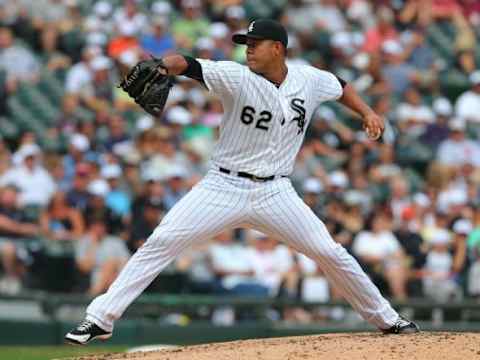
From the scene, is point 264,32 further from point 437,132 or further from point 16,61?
point 437,132

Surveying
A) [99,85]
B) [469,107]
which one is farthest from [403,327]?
[469,107]

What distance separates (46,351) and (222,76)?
4838 millimetres

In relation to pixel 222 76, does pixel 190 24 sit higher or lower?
higher

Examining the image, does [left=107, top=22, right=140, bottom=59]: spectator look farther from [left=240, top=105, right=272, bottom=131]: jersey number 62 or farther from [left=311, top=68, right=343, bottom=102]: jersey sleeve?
[left=240, top=105, right=272, bottom=131]: jersey number 62

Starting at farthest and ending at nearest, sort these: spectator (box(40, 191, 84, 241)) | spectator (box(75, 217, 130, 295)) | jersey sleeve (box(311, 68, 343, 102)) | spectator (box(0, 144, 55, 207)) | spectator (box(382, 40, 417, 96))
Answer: spectator (box(382, 40, 417, 96))
spectator (box(0, 144, 55, 207))
spectator (box(40, 191, 84, 241))
spectator (box(75, 217, 130, 295))
jersey sleeve (box(311, 68, 343, 102))

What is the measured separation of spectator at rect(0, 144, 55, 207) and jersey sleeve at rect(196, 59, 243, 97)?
5.72m

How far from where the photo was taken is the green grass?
33.9ft

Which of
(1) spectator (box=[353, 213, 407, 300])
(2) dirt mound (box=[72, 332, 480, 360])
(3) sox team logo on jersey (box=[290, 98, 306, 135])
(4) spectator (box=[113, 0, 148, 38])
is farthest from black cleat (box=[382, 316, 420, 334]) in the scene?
(4) spectator (box=[113, 0, 148, 38])

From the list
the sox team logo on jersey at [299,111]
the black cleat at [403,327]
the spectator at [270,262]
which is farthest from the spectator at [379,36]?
the sox team logo on jersey at [299,111]

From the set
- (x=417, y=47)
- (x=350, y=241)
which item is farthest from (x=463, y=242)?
(x=417, y=47)

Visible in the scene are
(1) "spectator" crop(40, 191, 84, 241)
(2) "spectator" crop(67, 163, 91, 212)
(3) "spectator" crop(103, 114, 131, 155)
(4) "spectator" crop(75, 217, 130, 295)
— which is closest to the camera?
(4) "spectator" crop(75, 217, 130, 295)

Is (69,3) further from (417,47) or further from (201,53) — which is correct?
(417,47)

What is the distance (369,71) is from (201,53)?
2169 millimetres

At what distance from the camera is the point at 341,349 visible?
6992 millimetres
